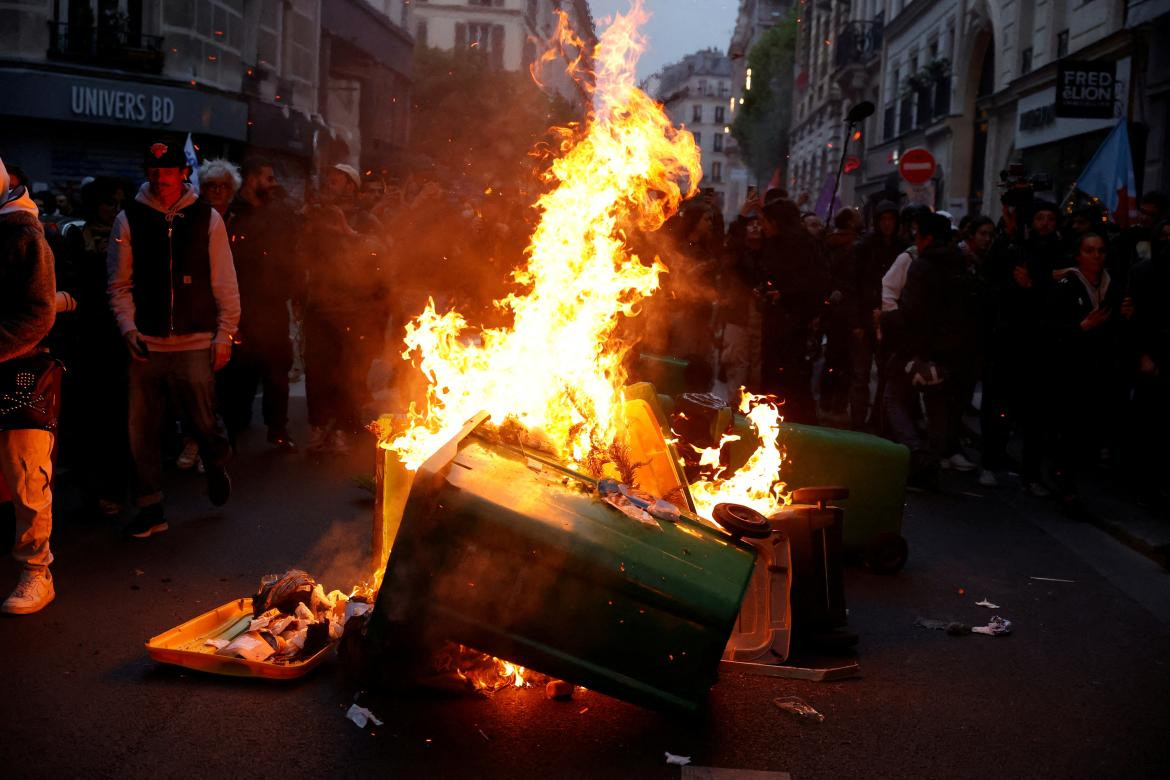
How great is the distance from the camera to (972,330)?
8859mm

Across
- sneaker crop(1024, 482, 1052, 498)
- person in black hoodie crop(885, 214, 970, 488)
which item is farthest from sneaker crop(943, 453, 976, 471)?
sneaker crop(1024, 482, 1052, 498)

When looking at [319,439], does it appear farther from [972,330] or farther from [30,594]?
[972,330]

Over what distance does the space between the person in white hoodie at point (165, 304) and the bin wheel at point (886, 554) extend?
3896 millimetres

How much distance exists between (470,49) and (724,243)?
44.1 m

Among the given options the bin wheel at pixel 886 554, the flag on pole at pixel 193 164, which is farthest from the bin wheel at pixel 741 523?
the flag on pole at pixel 193 164

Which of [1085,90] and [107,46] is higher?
[107,46]

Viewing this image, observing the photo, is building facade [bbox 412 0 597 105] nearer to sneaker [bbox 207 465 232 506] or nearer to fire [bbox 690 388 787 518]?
sneaker [bbox 207 465 232 506]

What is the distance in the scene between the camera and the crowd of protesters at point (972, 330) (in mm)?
8281

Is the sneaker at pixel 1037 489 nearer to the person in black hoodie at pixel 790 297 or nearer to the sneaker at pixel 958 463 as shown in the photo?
the sneaker at pixel 958 463

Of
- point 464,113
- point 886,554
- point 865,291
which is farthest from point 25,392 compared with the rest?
point 464,113

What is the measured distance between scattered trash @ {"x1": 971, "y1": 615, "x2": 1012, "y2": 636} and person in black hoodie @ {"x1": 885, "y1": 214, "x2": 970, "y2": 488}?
3.15 meters

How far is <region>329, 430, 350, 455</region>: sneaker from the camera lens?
8797 millimetres

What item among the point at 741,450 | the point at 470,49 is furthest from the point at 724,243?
the point at 470,49

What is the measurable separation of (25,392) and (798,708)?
3.64m
